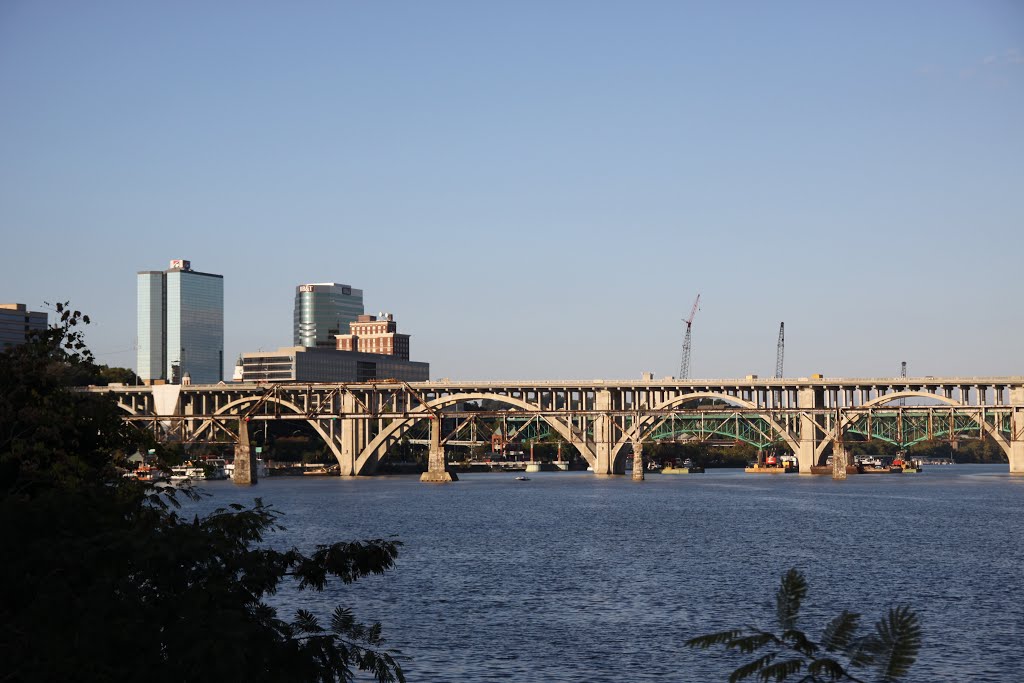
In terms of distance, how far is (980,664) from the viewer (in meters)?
48.2

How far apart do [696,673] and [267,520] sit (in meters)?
21.3

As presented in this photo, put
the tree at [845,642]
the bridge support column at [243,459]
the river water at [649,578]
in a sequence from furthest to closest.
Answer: the bridge support column at [243,459]
the river water at [649,578]
the tree at [845,642]

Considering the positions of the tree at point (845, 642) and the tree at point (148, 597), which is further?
the tree at point (148, 597)

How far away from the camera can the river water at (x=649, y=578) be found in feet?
165

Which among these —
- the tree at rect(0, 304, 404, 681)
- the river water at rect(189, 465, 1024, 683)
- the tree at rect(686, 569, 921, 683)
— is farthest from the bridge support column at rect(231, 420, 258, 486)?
the tree at rect(686, 569, 921, 683)

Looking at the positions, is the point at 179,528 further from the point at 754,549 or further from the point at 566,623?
the point at 754,549

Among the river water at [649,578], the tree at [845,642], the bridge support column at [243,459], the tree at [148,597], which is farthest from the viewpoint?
the bridge support column at [243,459]

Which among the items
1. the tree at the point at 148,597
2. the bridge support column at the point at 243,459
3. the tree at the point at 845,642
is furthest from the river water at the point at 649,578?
the bridge support column at the point at 243,459

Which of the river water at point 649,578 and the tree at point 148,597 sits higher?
the tree at point 148,597

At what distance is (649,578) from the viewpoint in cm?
7338

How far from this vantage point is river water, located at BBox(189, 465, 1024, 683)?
165ft

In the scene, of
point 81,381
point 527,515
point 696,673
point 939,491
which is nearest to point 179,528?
point 81,381

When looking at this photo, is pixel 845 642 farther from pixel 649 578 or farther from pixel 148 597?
pixel 649 578

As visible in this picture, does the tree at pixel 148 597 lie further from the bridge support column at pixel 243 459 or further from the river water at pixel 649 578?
the bridge support column at pixel 243 459
